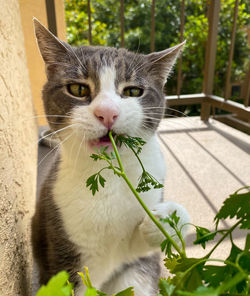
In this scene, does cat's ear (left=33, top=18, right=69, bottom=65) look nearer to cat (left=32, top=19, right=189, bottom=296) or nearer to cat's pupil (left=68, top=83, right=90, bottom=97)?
cat (left=32, top=19, right=189, bottom=296)

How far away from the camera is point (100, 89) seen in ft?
2.41

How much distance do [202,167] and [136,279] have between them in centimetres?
89

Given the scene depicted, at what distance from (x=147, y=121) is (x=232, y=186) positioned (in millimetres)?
837

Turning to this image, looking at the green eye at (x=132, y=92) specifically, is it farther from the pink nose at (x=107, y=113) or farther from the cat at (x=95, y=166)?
the pink nose at (x=107, y=113)

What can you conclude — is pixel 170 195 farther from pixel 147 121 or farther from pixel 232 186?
pixel 147 121

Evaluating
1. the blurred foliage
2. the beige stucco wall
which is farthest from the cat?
the blurred foliage

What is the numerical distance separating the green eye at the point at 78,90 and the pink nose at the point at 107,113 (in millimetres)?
127

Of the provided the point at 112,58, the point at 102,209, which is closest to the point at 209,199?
the point at 102,209

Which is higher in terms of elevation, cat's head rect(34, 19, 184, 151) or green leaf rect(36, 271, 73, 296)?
cat's head rect(34, 19, 184, 151)

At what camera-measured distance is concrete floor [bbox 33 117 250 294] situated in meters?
1.27

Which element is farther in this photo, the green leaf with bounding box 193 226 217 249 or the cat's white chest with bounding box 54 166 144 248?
the cat's white chest with bounding box 54 166 144 248

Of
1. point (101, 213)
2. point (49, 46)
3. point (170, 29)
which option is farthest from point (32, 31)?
point (170, 29)

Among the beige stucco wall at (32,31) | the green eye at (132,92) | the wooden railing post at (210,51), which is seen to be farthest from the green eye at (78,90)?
the wooden railing post at (210,51)

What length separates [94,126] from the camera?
2.18 feet
